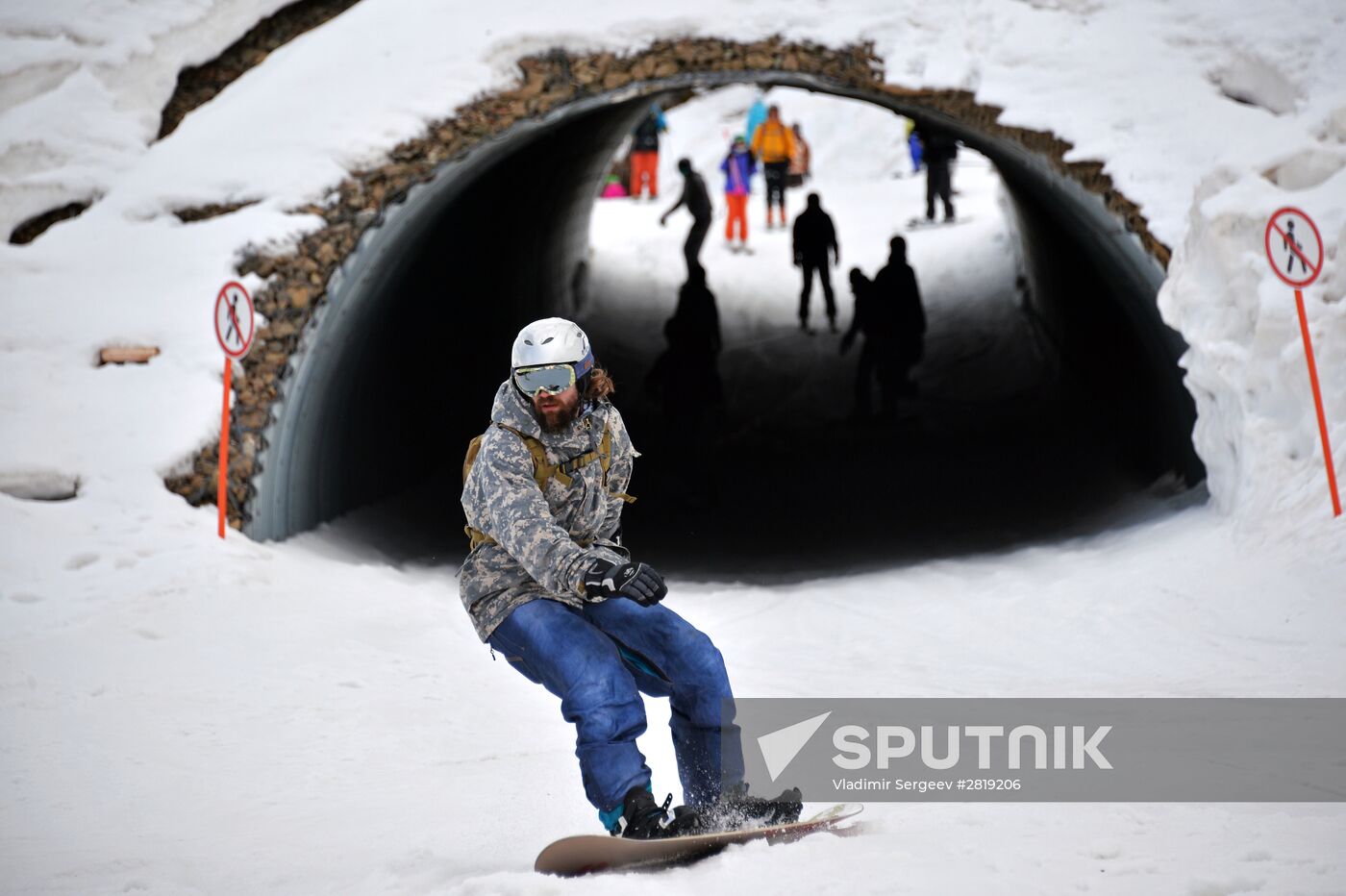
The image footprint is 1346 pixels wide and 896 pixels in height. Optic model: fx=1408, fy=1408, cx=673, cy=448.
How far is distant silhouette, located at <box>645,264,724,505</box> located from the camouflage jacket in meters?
10.4

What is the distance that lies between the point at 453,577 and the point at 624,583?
6346mm

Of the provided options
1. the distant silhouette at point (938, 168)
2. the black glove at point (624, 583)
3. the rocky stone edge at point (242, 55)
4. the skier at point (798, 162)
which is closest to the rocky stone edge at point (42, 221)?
the rocky stone edge at point (242, 55)

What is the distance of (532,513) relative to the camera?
158 inches

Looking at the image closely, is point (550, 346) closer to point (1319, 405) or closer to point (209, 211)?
point (1319, 405)

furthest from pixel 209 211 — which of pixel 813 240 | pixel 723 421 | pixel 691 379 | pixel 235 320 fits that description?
pixel 813 240

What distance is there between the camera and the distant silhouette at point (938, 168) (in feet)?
74.5

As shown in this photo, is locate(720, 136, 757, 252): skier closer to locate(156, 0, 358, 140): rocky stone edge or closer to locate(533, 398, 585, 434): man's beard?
locate(156, 0, 358, 140): rocky stone edge

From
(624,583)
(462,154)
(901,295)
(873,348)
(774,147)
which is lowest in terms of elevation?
(873,348)

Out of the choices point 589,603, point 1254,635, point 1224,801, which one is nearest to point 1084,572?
point 1254,635

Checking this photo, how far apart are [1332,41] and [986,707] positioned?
618 cm

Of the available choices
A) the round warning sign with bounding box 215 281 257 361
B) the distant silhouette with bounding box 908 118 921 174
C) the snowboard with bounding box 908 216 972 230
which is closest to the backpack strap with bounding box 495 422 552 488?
the round warning sign with bounding box 215 281 257 361

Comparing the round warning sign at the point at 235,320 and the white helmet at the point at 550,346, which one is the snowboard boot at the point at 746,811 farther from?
the round warning sign at the point at 235,320

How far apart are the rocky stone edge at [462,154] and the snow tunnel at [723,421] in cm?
13

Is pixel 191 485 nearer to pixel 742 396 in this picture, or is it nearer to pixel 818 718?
pixel 818 718
